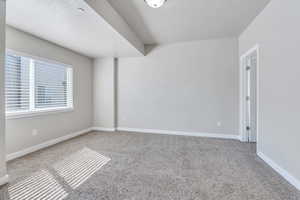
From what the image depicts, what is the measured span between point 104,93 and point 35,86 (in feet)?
6.46

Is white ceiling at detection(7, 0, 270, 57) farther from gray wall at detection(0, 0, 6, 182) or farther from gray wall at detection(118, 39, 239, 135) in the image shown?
gray wall at detection(118, 39, 239, 135)

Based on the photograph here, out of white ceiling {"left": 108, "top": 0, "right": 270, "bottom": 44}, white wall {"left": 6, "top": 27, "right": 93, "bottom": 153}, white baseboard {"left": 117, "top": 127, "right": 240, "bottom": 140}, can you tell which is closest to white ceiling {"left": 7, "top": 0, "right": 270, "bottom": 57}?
white ceiling {"left": 108, "top": 0, "right": 270, "bottom": 44}

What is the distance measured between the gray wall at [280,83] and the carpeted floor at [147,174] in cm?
36

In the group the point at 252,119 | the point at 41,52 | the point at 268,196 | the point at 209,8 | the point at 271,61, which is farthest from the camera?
the point at 252,119

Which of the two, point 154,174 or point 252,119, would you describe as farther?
point 252,119

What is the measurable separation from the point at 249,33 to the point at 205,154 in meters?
2.81

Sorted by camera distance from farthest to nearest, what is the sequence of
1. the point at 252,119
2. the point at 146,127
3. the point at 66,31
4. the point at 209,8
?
the point at 146,127 < the point at 252,119 < the point at 66,31 < the point at 209,8

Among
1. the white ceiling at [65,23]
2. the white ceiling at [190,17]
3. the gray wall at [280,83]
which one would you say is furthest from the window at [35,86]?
the gray wall at [280,83]

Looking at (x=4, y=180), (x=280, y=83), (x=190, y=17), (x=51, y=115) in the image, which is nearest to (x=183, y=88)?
(x=190, y=17)

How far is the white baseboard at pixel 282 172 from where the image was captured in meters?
1.81

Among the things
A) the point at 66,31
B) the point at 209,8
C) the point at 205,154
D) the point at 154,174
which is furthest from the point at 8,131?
the point at 209,8

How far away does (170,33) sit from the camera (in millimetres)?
3664

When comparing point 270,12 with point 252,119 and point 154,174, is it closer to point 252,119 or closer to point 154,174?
point 252,119

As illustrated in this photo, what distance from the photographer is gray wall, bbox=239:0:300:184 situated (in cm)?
182
